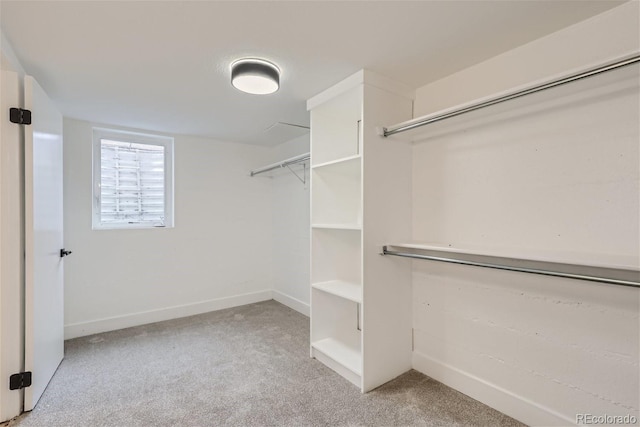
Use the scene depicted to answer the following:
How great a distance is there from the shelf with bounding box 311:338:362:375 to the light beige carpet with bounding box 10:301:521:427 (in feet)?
0.38

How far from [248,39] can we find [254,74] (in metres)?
0.22

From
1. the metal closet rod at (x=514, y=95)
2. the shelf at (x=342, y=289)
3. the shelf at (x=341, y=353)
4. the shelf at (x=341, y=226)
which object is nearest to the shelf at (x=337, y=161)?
the metal closet rod at (x=514, y=95)

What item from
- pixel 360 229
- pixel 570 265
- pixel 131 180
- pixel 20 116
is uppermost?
pixel 20 116

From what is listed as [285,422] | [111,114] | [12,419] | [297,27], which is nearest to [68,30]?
[297,27]

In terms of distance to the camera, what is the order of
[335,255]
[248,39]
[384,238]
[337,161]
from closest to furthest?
[248,39], [384,238], [337,161], [335,255]

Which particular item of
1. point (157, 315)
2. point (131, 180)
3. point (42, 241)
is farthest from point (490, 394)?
point (131, 180)

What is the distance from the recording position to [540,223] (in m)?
1.66

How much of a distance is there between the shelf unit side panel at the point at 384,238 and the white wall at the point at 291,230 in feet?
4.98

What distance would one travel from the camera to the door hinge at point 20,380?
1743mm

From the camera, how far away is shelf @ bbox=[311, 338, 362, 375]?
2.16 metres

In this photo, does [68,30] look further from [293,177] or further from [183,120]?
[293,177]

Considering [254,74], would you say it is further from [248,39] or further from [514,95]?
[514,95]

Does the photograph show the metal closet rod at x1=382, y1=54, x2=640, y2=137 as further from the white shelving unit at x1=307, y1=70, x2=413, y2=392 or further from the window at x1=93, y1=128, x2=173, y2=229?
the window at x1=93, y1=128, x2=173, y2=229

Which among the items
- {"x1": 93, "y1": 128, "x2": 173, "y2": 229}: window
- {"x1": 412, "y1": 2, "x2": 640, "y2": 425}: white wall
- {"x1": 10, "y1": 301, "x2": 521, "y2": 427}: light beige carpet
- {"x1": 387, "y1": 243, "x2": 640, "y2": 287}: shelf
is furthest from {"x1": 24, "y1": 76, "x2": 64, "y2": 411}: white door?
{"x1": 412, "y1": 2, "x2": 640, "y2": 425}: white wall
